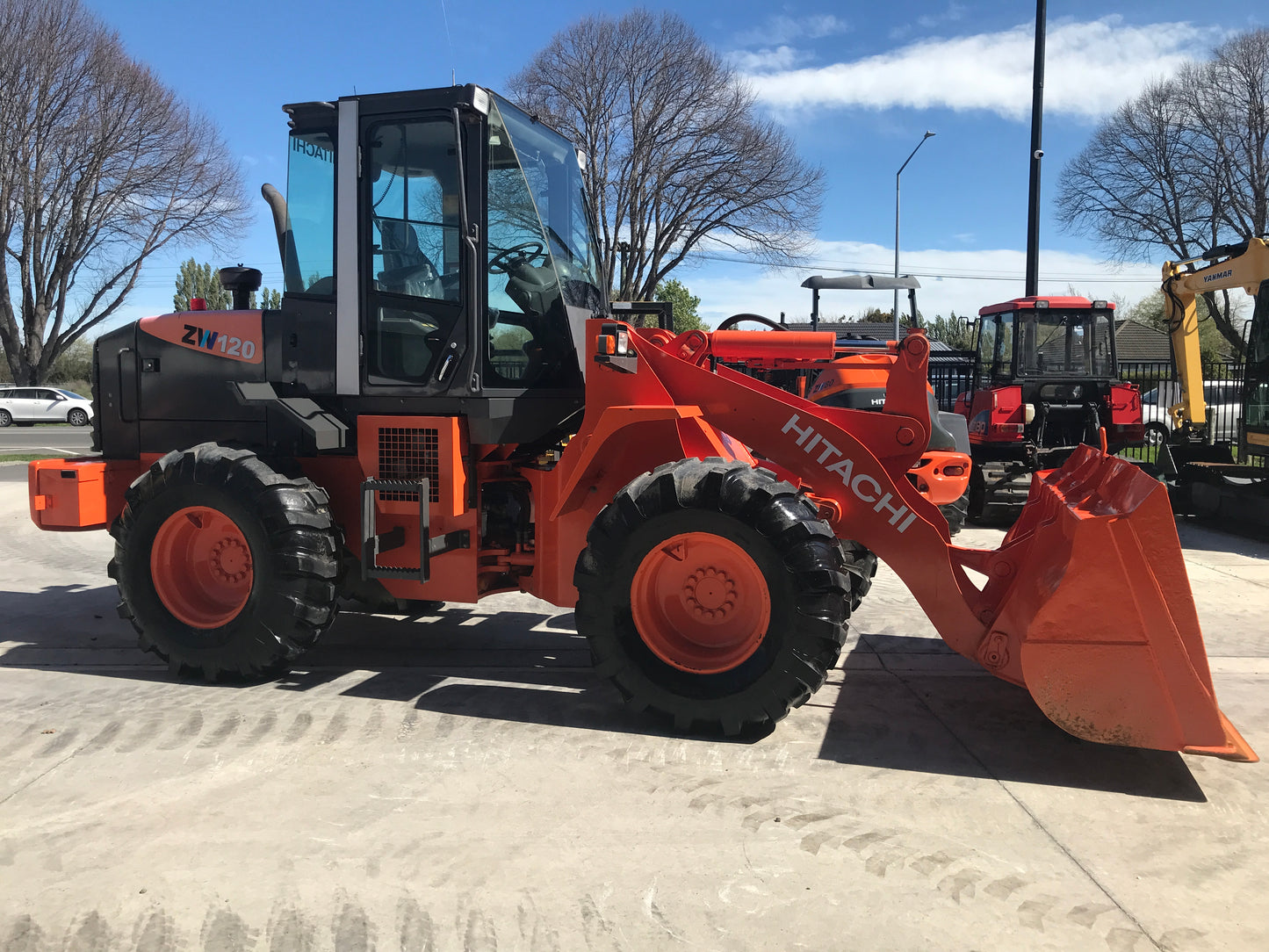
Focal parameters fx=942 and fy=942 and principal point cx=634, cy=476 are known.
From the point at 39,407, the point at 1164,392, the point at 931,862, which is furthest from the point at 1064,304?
the point at 39,407

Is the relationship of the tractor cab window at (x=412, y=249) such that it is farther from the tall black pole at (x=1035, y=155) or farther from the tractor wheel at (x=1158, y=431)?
the tall black pole at (x=1035, y=155)

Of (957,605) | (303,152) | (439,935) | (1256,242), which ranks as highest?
(1256,242)

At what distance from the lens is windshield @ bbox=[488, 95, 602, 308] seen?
16.1ft

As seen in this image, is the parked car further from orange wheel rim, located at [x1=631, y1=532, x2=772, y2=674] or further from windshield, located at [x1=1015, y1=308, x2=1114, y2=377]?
orange wheel rim, located at [x1=631, y1=532, x2=772, y2=674]

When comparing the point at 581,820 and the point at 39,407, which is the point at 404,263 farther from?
the point at 39,407

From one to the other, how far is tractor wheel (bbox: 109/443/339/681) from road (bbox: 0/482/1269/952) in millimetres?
239

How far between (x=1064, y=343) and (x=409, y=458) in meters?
11.5

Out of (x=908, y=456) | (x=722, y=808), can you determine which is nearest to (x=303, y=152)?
(x=908, y=456)

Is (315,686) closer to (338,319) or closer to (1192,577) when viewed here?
(338,319)

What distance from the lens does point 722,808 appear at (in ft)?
11.7

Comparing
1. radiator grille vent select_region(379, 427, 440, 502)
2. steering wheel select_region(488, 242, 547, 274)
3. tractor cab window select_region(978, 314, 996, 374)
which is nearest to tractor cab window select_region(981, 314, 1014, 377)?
tractor cab window select_region(978, 314, 996, 374)

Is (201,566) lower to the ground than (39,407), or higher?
lower

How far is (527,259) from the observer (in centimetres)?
507

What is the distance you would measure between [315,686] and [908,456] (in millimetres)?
3300
